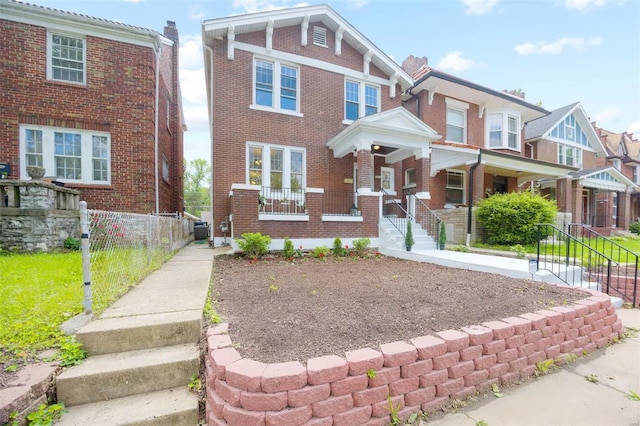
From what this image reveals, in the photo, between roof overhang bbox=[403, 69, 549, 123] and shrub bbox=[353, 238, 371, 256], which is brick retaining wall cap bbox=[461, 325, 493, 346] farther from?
roof overhang bbox=[403, 69, 549, 123]

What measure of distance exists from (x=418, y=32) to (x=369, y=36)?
2.85m

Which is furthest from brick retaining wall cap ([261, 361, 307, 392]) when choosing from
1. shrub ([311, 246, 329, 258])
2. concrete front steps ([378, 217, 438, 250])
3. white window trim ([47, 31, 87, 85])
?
white window trim ([47, 31, 87, 85])

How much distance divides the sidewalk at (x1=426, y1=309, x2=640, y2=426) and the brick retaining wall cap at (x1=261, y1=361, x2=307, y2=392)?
1.10m

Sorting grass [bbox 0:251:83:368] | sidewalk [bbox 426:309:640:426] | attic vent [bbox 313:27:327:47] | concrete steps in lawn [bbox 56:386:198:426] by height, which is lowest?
sidewalk [bbox 426:309:640:426]

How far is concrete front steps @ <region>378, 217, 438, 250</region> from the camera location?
8.89 metres

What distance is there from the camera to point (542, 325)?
296cm

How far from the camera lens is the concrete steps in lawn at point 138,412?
1.93m

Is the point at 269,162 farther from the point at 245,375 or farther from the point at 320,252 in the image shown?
the point at 245,375

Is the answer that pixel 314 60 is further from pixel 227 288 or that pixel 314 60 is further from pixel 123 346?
pixel 123 346

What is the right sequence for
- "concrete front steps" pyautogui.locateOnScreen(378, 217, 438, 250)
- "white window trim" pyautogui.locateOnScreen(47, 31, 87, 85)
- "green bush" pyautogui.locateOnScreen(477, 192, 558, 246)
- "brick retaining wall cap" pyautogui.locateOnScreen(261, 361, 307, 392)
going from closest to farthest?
"brick retaining wall cap" pyautogui.locateOnScreen(261, 361, 307, 392) < "white window trim" pyautogui.locateOnScreen(47, 31, 87, 85) < "concrete front steps" pyautogui.locateOnScreen(378, 217, 438, 250) < "green bush" pyautogui.locateOnScreen(477, 192, 558, 246)

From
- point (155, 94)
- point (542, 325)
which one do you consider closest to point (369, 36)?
point (155, 94)

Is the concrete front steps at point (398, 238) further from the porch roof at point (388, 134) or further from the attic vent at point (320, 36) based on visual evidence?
the attic vent at point (320, 36)

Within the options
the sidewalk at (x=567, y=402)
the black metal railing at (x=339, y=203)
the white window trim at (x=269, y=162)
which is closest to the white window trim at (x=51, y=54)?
the white window trim at (x=269, y=162)

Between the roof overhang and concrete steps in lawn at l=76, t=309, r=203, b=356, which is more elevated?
the roof overhang
